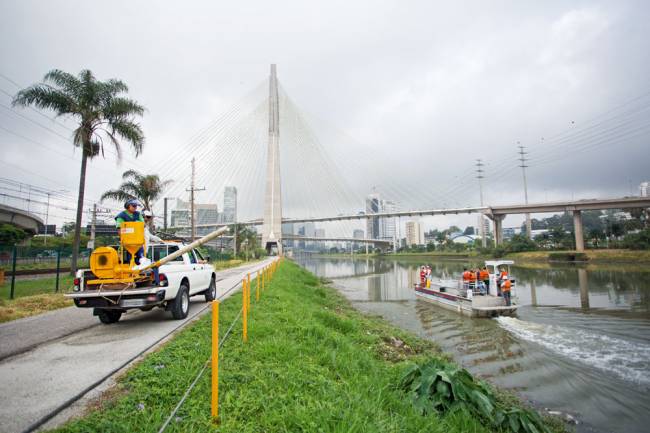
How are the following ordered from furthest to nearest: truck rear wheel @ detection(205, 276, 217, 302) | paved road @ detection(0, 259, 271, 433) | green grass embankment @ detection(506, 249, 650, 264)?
green grass embankment @ detection(506, 249, 650, 264), truck rear wheel @ detection(205, 276, 217, 302), paved road @ detection(0, 259, 271, 433)

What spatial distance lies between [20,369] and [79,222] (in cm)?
1263

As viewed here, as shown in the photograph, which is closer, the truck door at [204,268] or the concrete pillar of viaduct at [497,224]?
the truck door at [204,268]

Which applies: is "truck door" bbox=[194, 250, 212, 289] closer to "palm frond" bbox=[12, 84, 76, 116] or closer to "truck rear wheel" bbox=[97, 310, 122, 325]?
"truck rear wheel" bbox=[97, 310, 122, 325]

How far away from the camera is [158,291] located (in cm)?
650

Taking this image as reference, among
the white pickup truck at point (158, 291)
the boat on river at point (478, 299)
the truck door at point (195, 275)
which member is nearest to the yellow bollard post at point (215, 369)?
the white pickup truck at point (158, 291)

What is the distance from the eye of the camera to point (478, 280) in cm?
1788

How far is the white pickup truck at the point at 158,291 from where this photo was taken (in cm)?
633

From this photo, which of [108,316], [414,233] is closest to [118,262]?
[108,316]

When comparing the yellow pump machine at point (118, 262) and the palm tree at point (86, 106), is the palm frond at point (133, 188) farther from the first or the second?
the yellow pump machine at point (118, 262)

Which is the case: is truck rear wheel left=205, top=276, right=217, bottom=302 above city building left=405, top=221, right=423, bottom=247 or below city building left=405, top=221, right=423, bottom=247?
below

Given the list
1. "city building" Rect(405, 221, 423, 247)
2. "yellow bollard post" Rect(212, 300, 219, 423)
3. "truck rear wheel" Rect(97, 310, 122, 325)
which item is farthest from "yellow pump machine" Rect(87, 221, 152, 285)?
"city building" Rect(405, 221, 423, 247)

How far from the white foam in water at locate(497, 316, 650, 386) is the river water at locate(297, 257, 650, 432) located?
2cm

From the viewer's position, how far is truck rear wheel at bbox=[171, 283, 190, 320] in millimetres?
7445

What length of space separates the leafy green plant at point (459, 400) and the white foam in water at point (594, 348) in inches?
228
